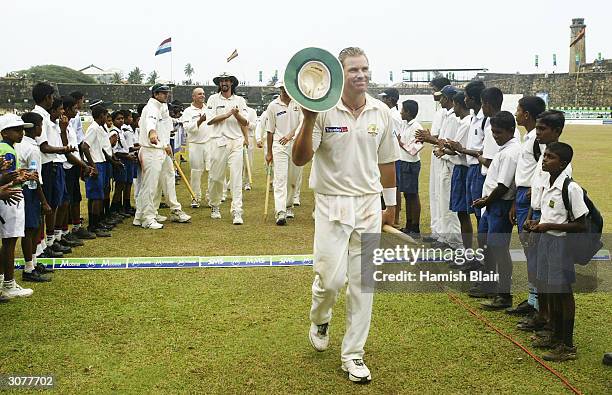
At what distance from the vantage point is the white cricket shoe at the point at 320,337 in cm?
495

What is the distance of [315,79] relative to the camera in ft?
13.7

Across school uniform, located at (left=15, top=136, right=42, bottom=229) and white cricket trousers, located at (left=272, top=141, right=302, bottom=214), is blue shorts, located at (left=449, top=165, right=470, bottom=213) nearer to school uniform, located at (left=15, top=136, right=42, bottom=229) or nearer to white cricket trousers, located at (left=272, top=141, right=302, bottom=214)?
white cricket trousers, located at (left=272, top=141, right=302, bottom=214)

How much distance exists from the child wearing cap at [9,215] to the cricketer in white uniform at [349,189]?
10.5 ft

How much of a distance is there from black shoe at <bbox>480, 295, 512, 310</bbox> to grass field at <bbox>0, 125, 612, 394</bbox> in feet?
0.53

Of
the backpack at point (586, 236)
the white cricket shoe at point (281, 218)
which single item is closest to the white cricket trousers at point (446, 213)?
the white cricket shoe at point (281, 218)

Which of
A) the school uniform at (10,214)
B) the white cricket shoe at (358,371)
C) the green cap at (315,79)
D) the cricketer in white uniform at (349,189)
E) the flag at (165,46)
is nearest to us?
the green cap at (315,79)

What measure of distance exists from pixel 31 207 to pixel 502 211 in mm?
4894

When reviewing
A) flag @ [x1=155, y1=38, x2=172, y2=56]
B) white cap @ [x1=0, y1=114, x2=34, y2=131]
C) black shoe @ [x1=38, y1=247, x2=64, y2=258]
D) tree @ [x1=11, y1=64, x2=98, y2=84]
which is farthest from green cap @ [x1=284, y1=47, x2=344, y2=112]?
tree @ [x1=11, y1=64, x2=98, y2=84]

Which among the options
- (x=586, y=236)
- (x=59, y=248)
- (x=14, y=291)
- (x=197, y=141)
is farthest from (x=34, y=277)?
(x=197, y=141)

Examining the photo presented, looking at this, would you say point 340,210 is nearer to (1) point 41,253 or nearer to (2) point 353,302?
(2) point 353,302

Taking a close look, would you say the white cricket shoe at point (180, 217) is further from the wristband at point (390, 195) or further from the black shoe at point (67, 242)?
the wristband at point (390, 195)

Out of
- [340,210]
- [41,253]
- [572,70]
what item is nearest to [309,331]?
[340,210]

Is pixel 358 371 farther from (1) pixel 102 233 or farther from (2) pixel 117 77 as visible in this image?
(2) pixel 117 77

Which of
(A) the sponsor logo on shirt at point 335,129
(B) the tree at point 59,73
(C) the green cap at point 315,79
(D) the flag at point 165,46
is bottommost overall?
(A) the sponsor logo on shirt at point 335,129
